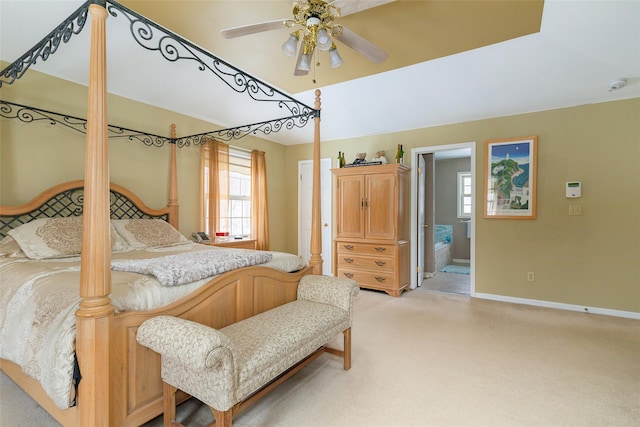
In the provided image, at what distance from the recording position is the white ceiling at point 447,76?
7.69ft

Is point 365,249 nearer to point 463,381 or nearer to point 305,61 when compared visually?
point 463,381

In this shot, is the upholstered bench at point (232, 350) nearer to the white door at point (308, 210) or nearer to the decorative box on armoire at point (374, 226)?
the decorative box on armoire at point (374, 226)

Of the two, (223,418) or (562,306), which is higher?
(223,418)

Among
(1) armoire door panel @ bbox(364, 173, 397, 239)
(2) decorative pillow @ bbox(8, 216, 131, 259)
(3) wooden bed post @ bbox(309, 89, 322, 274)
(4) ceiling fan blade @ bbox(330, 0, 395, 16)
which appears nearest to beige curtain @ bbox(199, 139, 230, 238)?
(2) decorative pillow @ bbox(8, 216, 131, 259)

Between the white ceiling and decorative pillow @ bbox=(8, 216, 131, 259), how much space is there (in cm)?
152

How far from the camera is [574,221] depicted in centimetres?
360

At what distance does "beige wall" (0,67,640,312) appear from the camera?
115 inches

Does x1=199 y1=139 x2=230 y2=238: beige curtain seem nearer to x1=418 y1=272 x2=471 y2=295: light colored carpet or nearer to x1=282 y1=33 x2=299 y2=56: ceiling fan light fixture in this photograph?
x1=282 y1=33 x2=299 y2=56: ceiling fan light fixture

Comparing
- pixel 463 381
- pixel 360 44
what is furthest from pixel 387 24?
pixel 463 381

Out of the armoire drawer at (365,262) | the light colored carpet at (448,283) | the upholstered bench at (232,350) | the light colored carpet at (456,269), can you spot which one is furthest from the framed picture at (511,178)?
the upholstered bench at (232,350)

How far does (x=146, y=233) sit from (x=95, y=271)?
1.94 m

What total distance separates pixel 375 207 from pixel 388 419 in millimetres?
2958

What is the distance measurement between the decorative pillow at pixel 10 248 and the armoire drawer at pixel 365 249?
3.53m

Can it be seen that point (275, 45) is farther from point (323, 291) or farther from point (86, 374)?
point (86, 374)
